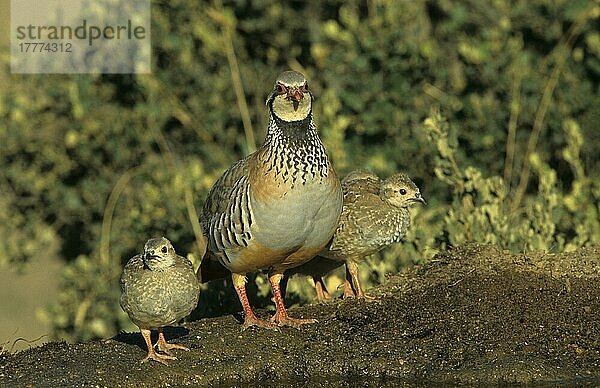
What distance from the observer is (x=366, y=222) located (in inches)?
305

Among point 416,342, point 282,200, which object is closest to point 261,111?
point 282,200

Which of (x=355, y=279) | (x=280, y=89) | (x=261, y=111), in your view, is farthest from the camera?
(x=261, y=111)

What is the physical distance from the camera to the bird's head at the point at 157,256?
6.89 meters

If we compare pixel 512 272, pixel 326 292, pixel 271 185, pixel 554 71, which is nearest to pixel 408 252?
pixel 326 292

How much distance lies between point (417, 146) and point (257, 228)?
4101 mm

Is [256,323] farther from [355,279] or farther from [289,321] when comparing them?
[355,279]

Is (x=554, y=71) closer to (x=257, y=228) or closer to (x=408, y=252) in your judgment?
(x=408, y=252)

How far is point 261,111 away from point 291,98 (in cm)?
453

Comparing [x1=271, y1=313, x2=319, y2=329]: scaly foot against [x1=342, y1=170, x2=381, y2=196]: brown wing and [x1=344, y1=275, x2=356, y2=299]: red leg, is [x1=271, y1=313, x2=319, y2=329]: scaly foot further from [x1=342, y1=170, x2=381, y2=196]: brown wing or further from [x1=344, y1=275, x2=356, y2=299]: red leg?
[x1=342, y1=170, x2=381, y2=196]: brown wing

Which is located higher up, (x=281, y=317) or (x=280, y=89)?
(x=280, y=89)

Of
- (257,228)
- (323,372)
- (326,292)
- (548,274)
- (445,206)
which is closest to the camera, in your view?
(323,372)

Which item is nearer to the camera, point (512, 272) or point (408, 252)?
point (512, 272)

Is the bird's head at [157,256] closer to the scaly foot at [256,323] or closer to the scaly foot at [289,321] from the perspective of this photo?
the scaly foot at [256,323]

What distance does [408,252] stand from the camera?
29.4 ft
